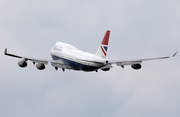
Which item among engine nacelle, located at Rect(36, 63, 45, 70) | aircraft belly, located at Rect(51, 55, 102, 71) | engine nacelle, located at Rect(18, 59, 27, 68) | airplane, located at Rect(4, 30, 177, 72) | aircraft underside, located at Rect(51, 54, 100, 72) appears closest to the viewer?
airplane, located at Rect(4, 30, 177, 72)

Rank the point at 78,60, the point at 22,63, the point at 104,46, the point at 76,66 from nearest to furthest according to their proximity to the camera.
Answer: the point at 104,46 → the point at 78,60 → the point at 76,66 → the point at 22,63

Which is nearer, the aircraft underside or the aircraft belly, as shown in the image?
the aircraft belly

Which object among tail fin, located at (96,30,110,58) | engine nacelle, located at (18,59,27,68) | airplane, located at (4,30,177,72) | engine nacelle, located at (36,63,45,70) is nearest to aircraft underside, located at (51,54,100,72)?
airplane, located at (4,30,177,72)

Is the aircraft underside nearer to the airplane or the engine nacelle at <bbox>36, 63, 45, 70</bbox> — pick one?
the airplane

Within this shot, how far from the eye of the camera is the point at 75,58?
326ft

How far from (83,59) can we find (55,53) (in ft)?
51.2

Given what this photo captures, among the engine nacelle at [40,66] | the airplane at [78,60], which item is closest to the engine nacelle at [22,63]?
the airplane at [78,60]

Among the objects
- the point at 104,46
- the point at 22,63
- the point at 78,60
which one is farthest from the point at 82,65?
the point at 22,63

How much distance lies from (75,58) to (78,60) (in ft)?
5.70

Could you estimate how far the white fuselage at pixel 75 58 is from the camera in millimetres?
93312

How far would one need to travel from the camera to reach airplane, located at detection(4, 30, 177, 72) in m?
92.8

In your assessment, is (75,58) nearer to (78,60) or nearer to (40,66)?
(78,60)

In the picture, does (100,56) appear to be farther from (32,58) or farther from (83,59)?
(32,58)

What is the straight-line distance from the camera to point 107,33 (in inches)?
3627
